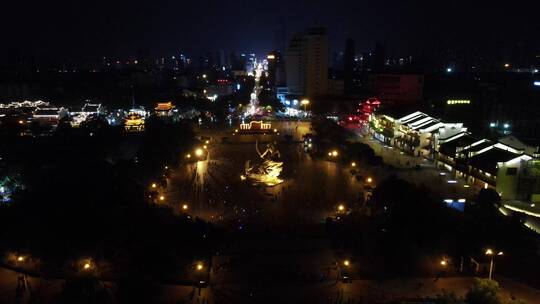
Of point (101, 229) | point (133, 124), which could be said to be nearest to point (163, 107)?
point (133, 124)

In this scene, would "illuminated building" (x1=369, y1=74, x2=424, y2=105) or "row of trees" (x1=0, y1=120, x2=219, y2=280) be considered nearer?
"row of trees" (x1=0, y1=120, x2=219, y2=280)

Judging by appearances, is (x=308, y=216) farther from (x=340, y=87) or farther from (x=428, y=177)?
(x=340, y=87)

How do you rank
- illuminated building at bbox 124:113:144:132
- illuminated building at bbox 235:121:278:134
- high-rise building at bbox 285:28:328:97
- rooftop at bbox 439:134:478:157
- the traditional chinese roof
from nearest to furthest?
rooftop at bbox 439:134:478:157 → illuminated building at bbox 235:121:278:134 → illuminated building at bbox 124:113:144:132 → the traditional chinese roof → high-rise building at bbox 285:28:328:97

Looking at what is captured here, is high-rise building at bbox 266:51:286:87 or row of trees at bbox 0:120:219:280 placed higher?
high-rise building at bbox 266:51:286:87

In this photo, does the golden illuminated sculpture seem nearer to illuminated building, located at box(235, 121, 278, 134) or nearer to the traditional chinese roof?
illuminated building, located at box(235, 121, 278, 134)

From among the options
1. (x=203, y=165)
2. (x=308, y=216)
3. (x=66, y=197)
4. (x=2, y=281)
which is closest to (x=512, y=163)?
(x=308, y=216)

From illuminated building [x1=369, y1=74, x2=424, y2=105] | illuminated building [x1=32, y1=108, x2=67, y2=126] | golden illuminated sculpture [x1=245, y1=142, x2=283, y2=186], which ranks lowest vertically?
golden illuminated sculpture [x1=245, y1=142, x2=283, y2=186]

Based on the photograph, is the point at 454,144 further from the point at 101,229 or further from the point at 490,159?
the point at 101,229

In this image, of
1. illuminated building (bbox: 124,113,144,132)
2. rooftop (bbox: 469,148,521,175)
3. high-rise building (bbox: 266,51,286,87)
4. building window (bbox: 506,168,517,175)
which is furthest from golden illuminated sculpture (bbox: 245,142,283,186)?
high-rise building (bbox: 266,51,286,87)

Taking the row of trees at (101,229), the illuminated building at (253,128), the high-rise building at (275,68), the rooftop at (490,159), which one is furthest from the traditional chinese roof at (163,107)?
the high-rise building at (275,68)

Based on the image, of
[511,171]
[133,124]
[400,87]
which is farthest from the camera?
[400,87]

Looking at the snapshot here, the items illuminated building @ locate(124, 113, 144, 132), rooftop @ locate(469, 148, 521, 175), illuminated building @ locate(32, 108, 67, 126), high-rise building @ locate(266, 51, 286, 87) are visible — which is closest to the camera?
rooftop @ locate(469, 148, 521, 175)

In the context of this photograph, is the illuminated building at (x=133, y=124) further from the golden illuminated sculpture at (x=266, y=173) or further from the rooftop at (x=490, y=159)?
the rooftop at (x=490, y=159)
